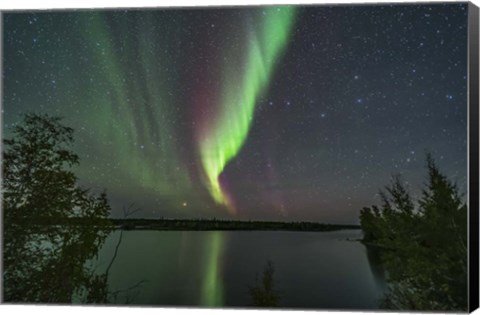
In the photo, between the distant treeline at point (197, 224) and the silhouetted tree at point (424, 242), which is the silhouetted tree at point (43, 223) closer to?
the distant treeline at point (197, 224)

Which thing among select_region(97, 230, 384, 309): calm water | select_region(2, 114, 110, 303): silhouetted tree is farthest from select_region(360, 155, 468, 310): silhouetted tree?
select_region(2, 114, 110, 303): silhouetted tree

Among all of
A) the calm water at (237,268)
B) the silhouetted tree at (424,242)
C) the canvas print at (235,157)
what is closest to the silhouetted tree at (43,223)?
the canvas print at (235,157)

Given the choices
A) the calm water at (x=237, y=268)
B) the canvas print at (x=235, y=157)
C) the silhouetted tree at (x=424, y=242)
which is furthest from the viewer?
the calm water at (x=237, y=268)

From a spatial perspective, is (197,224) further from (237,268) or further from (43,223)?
(43,223)

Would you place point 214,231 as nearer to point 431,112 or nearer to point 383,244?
point 383,244

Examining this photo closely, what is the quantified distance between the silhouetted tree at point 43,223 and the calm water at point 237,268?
22 cm

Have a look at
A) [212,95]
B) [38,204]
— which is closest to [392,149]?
[212,95]

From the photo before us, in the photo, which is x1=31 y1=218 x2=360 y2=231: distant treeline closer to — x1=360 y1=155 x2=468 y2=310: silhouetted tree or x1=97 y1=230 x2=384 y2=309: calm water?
x1=97 y1=230 x2=384 y2=309: calm water

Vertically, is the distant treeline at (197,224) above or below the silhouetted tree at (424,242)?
above

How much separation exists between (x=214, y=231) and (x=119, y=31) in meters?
1.70

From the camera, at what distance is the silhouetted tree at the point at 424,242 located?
229 inches

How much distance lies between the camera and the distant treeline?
6141 mm

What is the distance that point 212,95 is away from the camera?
625cm

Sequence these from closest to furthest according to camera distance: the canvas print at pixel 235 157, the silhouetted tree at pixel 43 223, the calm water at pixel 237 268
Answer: the canvas print at pixel 235 157 < the calm water at pixel 237 268 < the silhouetted tree at pixel 43 223
